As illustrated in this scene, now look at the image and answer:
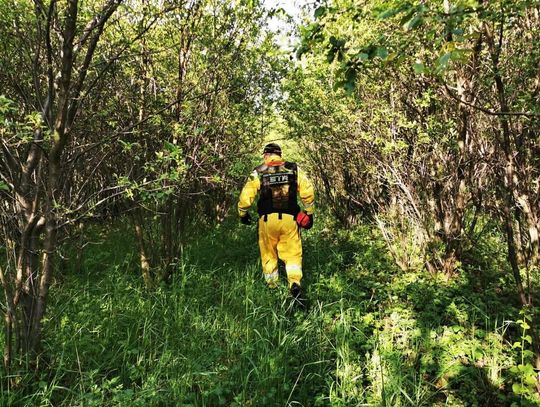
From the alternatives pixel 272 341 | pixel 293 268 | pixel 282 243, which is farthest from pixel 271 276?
pixel 272 341

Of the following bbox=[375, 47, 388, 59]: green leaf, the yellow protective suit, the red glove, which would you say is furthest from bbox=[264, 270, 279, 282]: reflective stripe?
bbox=[375, 47, 388, 59]: green leaf

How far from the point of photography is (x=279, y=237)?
4750mm

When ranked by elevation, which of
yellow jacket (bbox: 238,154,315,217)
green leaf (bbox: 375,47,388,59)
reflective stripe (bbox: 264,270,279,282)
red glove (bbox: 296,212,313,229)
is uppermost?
green leaf (bbox: 375,47,388,59)

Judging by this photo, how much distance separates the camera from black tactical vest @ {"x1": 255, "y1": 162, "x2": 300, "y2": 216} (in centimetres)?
466

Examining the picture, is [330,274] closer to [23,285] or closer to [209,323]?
[209,323]

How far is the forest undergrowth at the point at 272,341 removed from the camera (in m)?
2.68

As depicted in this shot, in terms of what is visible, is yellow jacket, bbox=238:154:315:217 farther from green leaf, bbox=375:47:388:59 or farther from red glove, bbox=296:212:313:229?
green leaf, bbox=375:47:388:59

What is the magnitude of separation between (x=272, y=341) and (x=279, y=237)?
5.19 ft

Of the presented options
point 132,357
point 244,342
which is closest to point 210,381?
point 244,342

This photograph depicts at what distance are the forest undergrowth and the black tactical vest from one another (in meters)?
0.93

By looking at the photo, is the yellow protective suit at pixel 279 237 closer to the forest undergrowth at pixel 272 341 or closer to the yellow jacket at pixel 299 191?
the yellow jacket at pixel 299 191

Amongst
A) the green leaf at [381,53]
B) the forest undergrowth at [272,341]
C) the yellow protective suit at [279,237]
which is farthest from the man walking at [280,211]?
the green leaf at [381,53]

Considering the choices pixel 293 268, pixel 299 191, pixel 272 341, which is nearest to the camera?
pixel 272 341

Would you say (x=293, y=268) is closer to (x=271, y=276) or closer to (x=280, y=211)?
(x=271, y=276)
